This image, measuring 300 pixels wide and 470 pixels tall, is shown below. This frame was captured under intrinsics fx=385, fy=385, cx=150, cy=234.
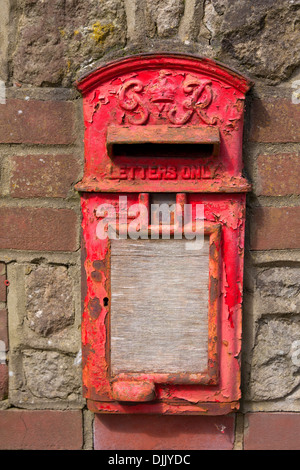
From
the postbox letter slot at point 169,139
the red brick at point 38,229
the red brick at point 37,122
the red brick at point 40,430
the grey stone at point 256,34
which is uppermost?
the grey stone at point 256,34

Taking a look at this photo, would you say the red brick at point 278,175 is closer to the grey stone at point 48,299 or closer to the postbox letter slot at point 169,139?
the postbox letter slot at point 169,139

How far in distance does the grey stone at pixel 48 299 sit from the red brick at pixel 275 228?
47 centimetres

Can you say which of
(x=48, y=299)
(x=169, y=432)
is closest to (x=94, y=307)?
(x=48, y=299)

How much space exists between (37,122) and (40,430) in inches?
30.7

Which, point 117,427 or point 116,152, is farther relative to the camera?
point 117,427

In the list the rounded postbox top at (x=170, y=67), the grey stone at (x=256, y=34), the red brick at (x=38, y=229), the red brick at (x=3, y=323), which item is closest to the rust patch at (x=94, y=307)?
the red brick at (x=38, y=229)

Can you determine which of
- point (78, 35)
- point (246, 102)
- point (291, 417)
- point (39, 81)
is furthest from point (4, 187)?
point (291, 417)

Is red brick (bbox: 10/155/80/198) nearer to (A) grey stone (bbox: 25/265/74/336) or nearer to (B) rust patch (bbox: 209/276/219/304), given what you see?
(A) grey stone (bbox: 25/265/74/336)

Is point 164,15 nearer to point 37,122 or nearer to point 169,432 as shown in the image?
point 37,122

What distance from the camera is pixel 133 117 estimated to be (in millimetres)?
835

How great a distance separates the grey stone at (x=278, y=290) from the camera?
3.09ft

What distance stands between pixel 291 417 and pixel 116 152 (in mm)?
789

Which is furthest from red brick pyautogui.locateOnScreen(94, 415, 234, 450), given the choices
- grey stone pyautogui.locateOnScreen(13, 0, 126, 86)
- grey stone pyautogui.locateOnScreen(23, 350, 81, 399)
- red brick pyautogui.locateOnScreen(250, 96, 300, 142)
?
grey stone pyautogui.locateOnScreen(13, 0, 126, 86)
